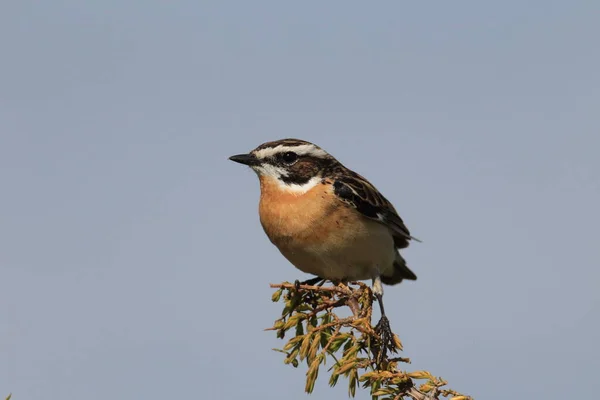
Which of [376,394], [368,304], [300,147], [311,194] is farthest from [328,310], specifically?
[300,147]

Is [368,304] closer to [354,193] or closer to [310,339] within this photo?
[310,339]

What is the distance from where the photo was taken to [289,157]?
36.4ft

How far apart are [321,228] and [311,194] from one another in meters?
0.62

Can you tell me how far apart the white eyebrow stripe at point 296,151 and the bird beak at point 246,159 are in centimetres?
6

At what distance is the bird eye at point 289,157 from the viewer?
1107 centimetres

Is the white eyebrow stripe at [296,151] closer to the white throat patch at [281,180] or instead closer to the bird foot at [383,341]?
the white throat patch at [281,180]

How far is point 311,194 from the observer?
10625mm

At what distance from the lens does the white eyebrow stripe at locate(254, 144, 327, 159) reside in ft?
36.0

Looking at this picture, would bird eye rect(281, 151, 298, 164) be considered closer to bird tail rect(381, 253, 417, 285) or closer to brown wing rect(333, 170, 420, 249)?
brown wing rect(333, 170, 420, 249)

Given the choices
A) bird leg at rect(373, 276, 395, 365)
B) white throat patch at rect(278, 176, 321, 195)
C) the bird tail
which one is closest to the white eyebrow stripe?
white throat patch at rect(278, 176, 321, 195)

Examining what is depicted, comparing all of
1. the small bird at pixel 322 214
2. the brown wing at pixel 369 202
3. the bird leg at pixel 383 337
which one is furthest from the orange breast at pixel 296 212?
the bird leg at pixel 383 337

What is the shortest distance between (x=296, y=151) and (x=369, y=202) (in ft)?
3.58

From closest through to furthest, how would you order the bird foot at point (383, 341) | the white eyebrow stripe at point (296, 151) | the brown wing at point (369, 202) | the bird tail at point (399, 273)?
the bird foot at point (383, 341)
the brown wing at point (369, 202)
the white eyebrow stripe at point (296, 151)
the bird tail at point (399, 273)

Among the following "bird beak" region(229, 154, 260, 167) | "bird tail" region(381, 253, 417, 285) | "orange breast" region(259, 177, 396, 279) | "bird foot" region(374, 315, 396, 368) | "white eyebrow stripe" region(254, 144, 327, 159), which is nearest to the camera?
"bird foot" region(374, 315, 396, 368)
